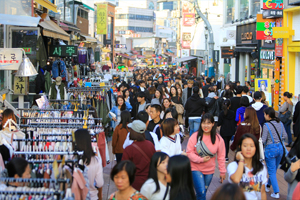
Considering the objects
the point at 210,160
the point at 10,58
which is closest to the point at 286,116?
the point at 210,160

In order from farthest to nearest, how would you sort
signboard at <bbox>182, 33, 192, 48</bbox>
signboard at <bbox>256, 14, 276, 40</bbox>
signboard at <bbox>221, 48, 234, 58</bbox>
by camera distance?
signboard at <bbox>182, 33, 192, 48</bbox>
signboard at <bbox>221, 48, 234, 58</bbox>
signboard at <bbox>256, 14, 276, 40</bbox>

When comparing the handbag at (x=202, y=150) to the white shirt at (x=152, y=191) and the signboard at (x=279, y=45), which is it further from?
the signboard at (x=279, y=45)

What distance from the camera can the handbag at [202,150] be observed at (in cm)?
562

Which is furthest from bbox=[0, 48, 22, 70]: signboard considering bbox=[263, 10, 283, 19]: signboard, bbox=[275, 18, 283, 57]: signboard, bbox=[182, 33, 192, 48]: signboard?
bbox=[182, 33, 192, 48]: signboard

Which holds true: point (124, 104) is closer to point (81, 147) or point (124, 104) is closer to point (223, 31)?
point (81, 147)

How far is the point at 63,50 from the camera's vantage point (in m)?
14.8

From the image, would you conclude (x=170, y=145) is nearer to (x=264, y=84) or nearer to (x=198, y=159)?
(x=198, y=159)

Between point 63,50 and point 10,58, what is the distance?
238 inches

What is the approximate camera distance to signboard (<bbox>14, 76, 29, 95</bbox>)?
11375mm

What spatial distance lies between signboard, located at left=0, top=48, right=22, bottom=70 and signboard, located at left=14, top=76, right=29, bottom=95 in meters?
2.55

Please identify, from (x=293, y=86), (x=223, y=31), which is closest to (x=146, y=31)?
(x=223, y=31)

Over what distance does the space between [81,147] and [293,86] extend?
12.6 meters

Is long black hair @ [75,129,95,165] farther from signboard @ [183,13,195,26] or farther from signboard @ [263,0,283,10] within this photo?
signboard @ [183,13,195,26]

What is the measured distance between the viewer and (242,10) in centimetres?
2512
